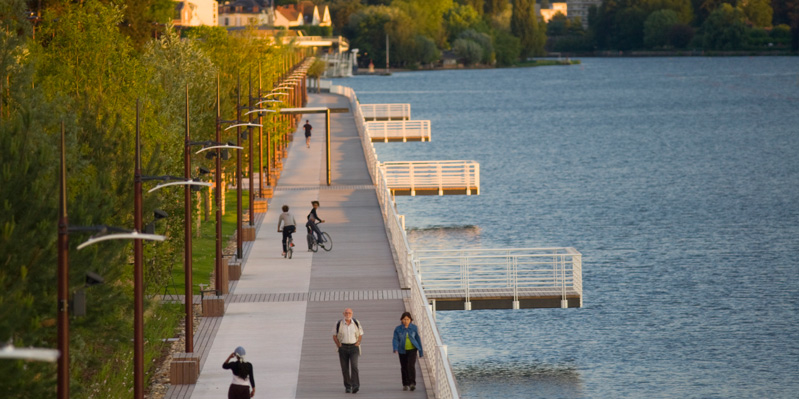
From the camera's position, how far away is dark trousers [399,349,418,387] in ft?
69.0

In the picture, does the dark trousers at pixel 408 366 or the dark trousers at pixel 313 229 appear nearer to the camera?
the dark trousers at pixel 408 366

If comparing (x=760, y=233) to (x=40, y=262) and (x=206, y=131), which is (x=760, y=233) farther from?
(x=40, y=262)

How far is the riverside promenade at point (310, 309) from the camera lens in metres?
22.2

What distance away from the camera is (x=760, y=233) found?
56125 millimetres

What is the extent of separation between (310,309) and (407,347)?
813 centimetres

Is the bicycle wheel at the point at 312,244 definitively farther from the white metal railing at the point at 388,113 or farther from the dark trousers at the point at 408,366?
the white metal railing at the point at 388,113

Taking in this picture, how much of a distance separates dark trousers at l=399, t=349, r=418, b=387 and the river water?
350 inches

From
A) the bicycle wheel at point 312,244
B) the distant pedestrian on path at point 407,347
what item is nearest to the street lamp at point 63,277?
the distant pedestrian on path at point 407,347

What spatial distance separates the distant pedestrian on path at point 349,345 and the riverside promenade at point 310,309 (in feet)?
0.99

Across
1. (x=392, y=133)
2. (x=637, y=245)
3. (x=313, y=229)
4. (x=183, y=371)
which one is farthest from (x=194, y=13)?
(x=183, y=371)

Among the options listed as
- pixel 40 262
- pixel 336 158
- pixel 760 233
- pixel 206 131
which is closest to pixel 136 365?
pixel 40 262

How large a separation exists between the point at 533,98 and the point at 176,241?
149762 millimetres

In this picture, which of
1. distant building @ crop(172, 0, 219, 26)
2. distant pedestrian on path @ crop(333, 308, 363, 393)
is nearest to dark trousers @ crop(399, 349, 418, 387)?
distant pedestrian on path @ crop(333, 308, 363, 393)

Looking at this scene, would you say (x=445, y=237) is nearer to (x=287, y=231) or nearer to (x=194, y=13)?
(x=287, y=231)
